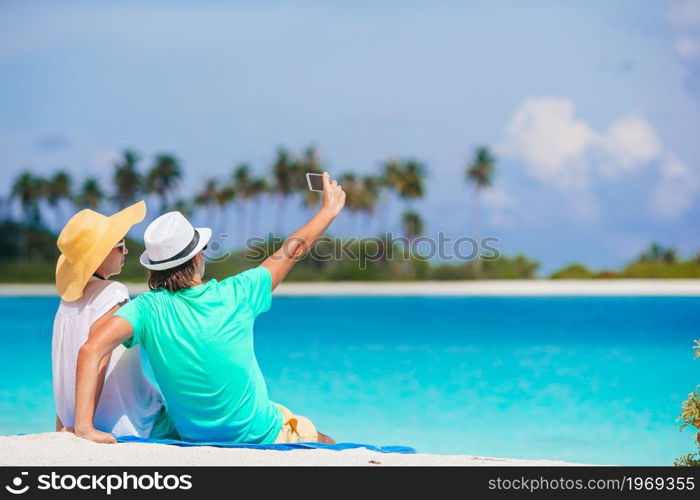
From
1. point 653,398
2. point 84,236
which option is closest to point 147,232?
point 84,236

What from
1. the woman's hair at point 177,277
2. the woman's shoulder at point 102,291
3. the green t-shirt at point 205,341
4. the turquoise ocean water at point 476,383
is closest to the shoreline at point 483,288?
the turquoise ocean water at point 476,383

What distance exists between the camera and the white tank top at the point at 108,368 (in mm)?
3846

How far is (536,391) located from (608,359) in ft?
13.8

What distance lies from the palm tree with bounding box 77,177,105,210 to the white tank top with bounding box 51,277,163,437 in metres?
56.2

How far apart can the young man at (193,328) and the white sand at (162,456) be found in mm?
135

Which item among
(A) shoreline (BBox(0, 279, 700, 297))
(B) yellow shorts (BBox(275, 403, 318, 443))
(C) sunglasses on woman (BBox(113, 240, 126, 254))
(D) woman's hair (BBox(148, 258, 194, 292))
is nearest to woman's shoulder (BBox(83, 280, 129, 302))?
(C) sunglasses on woman (BBox(113, 240, 126, 254))

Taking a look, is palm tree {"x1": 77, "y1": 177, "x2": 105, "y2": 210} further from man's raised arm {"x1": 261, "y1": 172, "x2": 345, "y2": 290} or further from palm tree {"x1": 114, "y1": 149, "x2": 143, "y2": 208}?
Result: man's raised arm {"x1": 261, "y1": 172, "x2": 345, "y2": 290}

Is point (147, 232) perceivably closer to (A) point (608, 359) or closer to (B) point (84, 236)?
(B) point (84, 236)

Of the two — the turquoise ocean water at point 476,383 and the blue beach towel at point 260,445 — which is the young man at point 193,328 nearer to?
the blue beach towel at point 260,445

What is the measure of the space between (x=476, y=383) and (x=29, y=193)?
50277 mm

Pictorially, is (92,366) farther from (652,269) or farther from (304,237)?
(652,269)

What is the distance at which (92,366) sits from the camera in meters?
3.46

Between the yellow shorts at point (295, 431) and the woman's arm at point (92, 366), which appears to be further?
the yellow shorts at point (295, 431)

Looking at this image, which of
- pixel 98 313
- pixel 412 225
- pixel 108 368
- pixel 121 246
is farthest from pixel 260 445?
pixel 412 225
